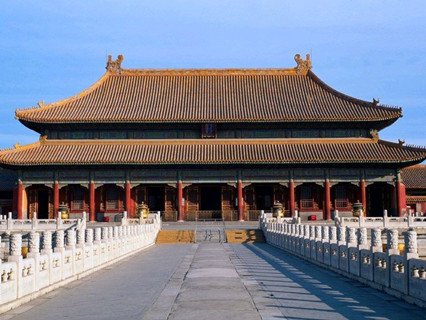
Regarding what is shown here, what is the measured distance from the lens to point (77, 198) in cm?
5366

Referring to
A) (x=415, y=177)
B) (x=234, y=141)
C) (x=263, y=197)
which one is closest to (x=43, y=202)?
(x=234, y=141)

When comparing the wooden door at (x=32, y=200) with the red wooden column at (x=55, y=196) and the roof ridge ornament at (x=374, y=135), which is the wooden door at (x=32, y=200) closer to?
the red wooden column at (x=55, y=196)

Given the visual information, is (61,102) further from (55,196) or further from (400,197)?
(400,197)

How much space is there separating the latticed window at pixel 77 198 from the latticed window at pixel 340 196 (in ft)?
69.3

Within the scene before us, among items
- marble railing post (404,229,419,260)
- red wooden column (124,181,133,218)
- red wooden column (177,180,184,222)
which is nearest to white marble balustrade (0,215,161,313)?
marble railing post (404,229,419,260)

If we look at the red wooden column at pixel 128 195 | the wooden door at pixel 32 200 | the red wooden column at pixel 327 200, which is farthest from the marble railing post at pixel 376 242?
the wooden door at pixel 32 200

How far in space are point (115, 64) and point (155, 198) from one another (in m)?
14.6

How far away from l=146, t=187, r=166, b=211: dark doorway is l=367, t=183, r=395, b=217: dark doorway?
689 inches

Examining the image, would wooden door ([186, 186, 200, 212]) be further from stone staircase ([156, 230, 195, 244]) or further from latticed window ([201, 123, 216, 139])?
stone staircase ([156, 230, 195, 244])

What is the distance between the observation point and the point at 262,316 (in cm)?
1022

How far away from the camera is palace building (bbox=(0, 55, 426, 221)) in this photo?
51375mm

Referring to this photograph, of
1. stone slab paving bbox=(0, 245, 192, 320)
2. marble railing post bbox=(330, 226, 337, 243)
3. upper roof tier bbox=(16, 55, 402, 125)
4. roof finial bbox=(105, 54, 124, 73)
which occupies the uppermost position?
roof finial bbox=(105, 54, 124, 73)

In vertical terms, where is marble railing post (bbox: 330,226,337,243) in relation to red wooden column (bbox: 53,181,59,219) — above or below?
below

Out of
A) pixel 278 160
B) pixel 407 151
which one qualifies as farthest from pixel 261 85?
pixel 407 151
